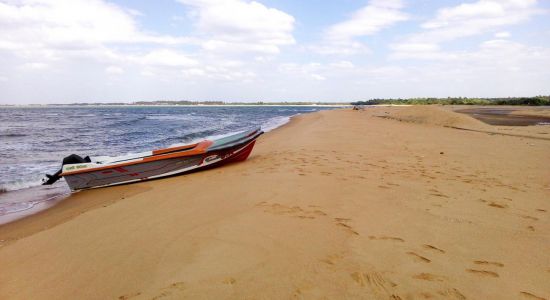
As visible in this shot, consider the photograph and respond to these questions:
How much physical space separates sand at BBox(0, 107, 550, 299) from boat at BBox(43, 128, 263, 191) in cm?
129

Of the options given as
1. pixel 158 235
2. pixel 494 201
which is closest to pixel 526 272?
pixel 494 201

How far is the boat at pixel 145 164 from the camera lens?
25.0 ft

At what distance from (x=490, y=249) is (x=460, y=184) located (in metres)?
2.66

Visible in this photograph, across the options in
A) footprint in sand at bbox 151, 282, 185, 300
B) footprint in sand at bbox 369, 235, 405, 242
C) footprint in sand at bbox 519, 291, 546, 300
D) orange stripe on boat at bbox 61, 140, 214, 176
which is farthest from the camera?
orange stripe on boat at bbox 61, 140, 214, 176

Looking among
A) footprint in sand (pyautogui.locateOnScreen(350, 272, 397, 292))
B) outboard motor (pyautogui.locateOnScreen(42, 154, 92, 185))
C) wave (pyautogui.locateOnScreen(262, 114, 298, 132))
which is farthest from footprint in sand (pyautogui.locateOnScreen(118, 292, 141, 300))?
wave (pyautogui.locateOnScreen(262, 114, 298, 132))

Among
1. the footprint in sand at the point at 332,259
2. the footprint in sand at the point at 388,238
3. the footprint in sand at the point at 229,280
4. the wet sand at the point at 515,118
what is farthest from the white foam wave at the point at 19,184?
the wet sand at the point at 515,118

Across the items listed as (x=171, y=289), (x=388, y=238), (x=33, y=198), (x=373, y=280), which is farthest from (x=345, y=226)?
(x=33, y=198)

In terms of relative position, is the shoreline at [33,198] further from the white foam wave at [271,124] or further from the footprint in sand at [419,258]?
the white foam wave at [271,124]

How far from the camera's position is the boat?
761 cm

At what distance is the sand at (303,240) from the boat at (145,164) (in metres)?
1.29

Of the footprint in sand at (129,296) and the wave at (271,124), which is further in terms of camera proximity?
the wave at (271,124)

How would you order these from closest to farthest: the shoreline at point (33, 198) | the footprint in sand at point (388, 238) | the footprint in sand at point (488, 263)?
the footprint in sand at point (488, 263)
the footprint in sand at point (388, 238)
the shoreline at point (33, 198)

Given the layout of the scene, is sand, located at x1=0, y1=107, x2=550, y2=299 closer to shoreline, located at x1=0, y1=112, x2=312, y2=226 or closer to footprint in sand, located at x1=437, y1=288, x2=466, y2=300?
footprint in sand, located at x1=437, y1=288, x2=466, y2=300

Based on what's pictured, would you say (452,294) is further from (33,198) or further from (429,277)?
(33,198)
